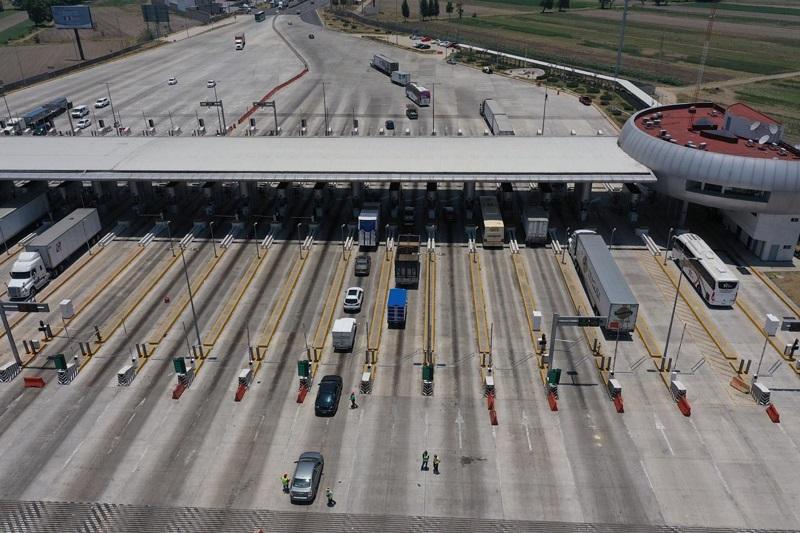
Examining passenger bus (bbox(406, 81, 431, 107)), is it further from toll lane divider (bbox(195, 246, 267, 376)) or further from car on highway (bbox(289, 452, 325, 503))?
car on highway (bbox(289, 452, 325, 503))

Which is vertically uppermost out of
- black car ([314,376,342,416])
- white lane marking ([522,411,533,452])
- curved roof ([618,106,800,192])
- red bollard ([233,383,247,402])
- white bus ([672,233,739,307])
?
curved roof ([618,106,800,192])

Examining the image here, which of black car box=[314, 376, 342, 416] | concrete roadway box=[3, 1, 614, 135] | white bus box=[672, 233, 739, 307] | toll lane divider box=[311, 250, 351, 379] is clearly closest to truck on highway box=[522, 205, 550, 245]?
white bus box=[672, 233, 739, 307]

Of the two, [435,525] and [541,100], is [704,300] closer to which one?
[435,525]

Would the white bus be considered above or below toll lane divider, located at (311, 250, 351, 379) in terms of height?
above

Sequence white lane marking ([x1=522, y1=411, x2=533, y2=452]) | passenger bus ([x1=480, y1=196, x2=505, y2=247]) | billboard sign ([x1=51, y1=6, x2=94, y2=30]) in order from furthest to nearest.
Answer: billboard sign ([x1=51, y1=6, x2=94, y2=30]) → passenger bus ([x1=480, y1=196, x2=505, y2=247]) → white lane marking ([x1=522, y1=411, x2=533, y2=452])

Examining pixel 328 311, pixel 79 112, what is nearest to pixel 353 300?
pixel 328 311

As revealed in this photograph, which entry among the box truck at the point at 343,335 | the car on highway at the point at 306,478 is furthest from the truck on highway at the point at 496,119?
the car on highway at the point at 306,478

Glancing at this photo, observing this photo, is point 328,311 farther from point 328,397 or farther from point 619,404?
point 619,404

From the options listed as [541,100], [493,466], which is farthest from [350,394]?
[541,100]
